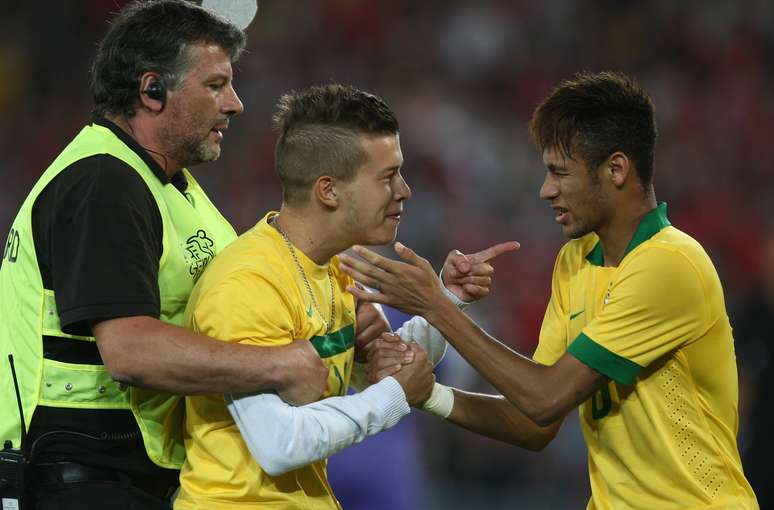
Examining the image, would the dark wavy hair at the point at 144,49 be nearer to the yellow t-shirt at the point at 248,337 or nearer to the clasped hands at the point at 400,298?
the yellow t-shirt at the point at 248,337

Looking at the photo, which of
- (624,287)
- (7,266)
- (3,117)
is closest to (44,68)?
(3,117)

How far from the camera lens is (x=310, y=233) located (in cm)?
309

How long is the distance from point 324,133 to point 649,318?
106cm

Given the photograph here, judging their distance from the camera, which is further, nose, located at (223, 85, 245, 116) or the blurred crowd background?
the blurred crowd background

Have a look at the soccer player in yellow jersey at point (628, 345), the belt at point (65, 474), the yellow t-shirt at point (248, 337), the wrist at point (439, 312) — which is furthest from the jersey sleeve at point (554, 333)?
the belt at point (65, 474)

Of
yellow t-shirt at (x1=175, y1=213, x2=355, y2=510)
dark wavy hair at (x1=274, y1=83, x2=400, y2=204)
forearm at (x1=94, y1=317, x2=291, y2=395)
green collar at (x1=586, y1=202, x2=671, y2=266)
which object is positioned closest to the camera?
forearm at (x1=94, y1=317, x2=291, y2=395)

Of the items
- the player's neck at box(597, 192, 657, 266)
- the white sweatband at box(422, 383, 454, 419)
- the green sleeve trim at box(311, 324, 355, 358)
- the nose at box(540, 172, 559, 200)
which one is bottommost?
the white sweatband at box(422, 383, 454, 419)

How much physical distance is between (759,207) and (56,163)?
22.7 feet

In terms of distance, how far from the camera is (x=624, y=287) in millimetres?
3143

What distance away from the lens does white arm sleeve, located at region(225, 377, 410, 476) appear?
2.69m

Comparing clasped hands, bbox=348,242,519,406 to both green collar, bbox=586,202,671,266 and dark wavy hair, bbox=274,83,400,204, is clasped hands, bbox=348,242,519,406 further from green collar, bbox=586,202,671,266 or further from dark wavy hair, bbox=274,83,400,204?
green collar, bbox=586,202,671,266

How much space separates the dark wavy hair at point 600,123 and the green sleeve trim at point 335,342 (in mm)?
865

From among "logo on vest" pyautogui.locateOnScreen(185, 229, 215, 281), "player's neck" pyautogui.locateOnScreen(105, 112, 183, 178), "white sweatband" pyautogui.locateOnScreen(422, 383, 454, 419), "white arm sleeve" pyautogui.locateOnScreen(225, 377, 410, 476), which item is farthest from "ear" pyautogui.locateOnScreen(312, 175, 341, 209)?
"white sweatband" pyautogui.locateOnScreen(422, 383, 454, 419)

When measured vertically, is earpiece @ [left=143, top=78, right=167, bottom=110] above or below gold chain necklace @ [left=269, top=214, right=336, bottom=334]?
above
